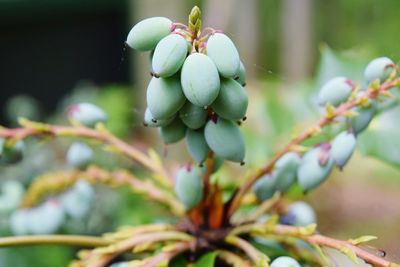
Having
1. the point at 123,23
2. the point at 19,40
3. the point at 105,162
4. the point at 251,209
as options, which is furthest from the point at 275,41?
the point at 251,209

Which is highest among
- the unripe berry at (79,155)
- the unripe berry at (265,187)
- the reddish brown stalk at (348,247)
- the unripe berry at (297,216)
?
the unripe berry at (79,155)

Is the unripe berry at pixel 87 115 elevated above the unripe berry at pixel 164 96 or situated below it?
above

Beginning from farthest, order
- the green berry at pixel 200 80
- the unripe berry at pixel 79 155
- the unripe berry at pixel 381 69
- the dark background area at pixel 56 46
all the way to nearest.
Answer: the dark background area at pixel 56 46 → the unripe berry at pixel 79 155 → the unripe berry at pixel 381 69 → the green berry at pixel 200 80

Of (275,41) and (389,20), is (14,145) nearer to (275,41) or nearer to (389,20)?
(389,20)

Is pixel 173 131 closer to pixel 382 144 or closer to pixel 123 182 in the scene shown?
pixel 123 182


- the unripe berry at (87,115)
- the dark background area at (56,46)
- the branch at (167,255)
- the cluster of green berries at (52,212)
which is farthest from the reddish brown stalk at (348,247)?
the dark background area at (56,46)

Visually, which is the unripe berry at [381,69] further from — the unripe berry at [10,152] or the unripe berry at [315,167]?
→ the unripe berry at [10,152]

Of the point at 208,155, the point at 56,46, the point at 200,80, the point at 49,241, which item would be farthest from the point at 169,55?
the point at 56,46
